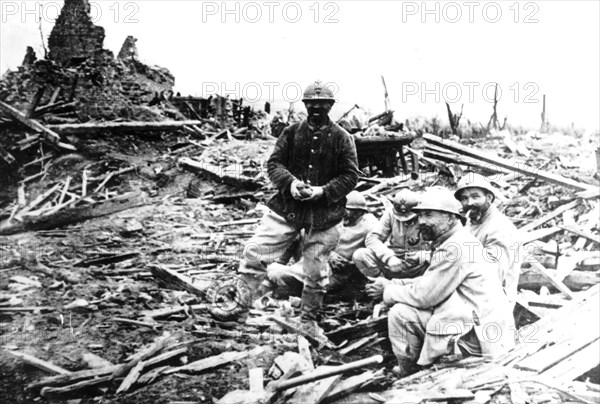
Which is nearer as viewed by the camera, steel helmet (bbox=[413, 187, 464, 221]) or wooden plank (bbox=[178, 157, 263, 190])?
steel helmet (bbox=[413, 187, 464, 221])

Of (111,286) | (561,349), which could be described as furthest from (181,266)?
(561,349)

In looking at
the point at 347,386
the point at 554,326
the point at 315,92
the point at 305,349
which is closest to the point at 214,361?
the point at 305,349

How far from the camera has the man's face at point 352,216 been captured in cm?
462

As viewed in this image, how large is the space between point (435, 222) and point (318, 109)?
1.26 metres

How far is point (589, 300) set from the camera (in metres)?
4.25

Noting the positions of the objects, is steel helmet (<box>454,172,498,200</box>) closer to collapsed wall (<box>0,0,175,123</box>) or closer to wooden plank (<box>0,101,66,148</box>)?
collapsed wall (<box>0,0,175,123</box>)

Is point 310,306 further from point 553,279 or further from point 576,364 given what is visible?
point 553,279

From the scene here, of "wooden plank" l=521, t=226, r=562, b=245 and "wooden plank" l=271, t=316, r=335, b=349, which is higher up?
"wooden plank" l=521, t=226, r=562, b=245

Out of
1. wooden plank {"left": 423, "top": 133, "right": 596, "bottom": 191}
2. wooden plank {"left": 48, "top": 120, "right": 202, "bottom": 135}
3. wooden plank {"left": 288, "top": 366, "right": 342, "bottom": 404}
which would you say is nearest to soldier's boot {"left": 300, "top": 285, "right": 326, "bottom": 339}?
wooden plank {"left": 288, "top": 366, "right": 342, "bottom": 404}

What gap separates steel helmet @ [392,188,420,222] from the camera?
4230 mm

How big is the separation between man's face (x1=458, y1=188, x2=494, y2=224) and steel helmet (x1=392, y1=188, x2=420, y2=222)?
0.45 m

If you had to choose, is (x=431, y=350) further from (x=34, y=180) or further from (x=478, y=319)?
(x=34, y=180)

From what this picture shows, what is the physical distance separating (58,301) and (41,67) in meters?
3.77

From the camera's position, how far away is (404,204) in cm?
423
